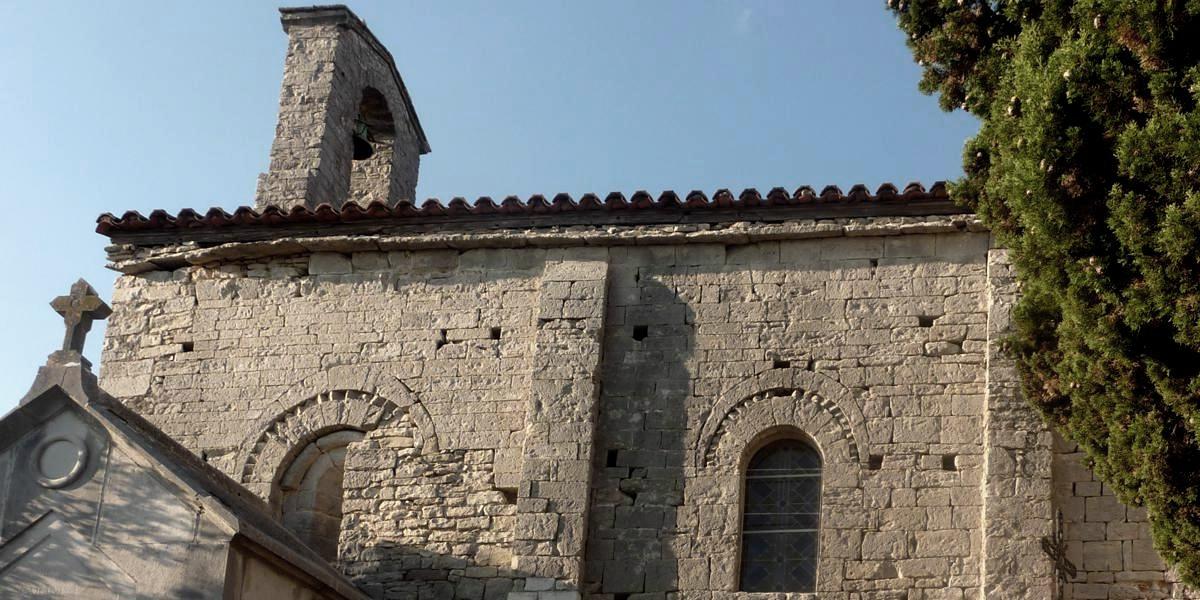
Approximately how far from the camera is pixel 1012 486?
536 inches

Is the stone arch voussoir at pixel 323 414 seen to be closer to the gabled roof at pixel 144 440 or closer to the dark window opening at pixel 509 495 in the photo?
the dark window opening at pixel 509 495

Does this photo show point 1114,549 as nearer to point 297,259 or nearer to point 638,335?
point 638,335

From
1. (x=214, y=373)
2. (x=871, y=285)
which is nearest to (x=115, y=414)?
(x=214, y=373)

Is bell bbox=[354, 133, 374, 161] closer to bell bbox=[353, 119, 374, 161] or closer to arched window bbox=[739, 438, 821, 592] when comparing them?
bell bbox=[353, 119, 374, 161]

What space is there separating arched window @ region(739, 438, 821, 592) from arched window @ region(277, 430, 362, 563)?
3.27 metres

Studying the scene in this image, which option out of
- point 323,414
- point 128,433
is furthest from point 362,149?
point 128,433

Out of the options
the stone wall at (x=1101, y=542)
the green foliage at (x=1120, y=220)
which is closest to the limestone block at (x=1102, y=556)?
the stone wall at (x=1101, y=542)

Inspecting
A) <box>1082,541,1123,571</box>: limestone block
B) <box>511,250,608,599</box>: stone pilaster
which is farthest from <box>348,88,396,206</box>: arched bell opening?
<box>1082,541,1123,571</box>: limestone block

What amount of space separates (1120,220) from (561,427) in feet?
15.7

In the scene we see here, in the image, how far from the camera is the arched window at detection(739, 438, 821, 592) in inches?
553

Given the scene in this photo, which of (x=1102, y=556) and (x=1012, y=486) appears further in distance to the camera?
(x=1012, y=486)

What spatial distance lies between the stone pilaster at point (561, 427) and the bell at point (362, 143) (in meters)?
4.16

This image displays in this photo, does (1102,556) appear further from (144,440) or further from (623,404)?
(144,440)

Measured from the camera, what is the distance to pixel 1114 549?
1348cm
